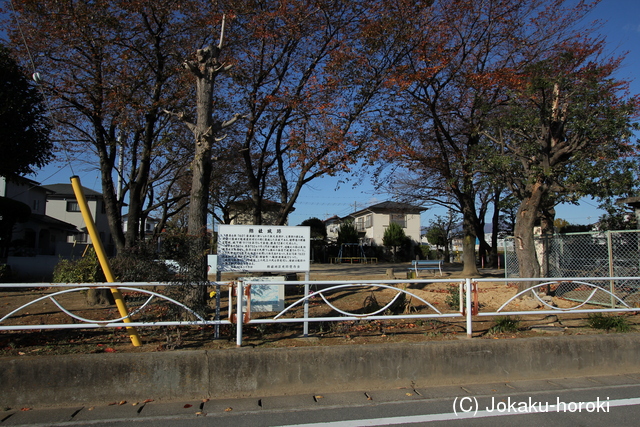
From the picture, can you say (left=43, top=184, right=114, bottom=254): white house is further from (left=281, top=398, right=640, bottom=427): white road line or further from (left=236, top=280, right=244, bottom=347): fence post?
(left=281, top=398, right=640, bottom=427): white road line

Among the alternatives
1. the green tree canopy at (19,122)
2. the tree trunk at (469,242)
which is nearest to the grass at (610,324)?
the tree trunk at (469,242)

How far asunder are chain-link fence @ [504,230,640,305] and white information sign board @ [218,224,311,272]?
6.64 m

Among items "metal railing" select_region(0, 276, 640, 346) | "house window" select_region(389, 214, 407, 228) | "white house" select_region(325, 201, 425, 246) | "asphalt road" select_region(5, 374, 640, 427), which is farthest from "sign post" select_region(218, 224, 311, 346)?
"house window" select_region(389, 214, 407, 228)

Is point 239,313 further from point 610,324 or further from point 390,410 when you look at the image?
point 610,324

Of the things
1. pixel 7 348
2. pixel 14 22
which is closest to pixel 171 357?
pixel 7 348

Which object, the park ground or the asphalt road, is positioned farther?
the park ground

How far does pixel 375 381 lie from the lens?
543 cm

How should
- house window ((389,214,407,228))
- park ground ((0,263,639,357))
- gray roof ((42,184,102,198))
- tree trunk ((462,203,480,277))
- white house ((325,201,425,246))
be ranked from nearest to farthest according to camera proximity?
park ground ((0,263,639,357)) < tree trunk ((462,203,480,277)) < gray roof ((42,184,102,198)) < house window ((389,214,407,228)) < white house ((325,201,425,246))

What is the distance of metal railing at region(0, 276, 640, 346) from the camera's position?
212 inches

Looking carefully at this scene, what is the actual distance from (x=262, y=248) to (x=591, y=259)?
7.96m

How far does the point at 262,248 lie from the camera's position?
248 inches

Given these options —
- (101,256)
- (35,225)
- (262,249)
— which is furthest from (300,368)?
(35,225)

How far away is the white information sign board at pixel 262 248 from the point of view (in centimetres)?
621

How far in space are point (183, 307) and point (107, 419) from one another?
4.78 ft
